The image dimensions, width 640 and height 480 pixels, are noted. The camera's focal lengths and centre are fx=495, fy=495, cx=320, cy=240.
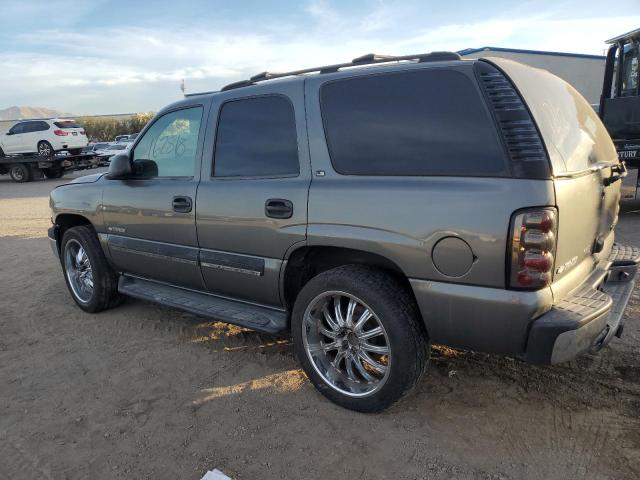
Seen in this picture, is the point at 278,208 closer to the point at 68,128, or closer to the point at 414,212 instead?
the point at 414,212

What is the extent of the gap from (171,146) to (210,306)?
130cm

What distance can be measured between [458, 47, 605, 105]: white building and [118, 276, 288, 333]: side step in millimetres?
24256

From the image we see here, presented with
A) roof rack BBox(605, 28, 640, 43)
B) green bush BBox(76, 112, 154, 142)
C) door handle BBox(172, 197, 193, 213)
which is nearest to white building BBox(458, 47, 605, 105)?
roof rack BBox(605, 28, 640, 43)

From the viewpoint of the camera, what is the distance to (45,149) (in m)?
20.0

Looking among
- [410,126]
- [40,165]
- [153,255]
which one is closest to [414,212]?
[410,126]

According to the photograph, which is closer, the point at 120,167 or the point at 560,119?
the point at 560,119

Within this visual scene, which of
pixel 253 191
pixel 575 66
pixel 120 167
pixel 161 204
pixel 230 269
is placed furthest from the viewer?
pixel 575 66

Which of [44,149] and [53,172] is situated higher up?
[44,149]

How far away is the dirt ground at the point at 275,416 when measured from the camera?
2490mm

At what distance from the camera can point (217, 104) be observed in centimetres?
356

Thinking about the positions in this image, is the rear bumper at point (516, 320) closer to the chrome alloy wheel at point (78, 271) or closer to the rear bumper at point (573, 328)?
the rear bumper at point (573, 328)

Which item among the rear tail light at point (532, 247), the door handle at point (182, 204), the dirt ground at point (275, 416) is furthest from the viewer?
the door handle at point (182, 204)

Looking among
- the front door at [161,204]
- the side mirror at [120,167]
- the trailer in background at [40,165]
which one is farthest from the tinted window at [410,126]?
the trailer in background at [40,165]

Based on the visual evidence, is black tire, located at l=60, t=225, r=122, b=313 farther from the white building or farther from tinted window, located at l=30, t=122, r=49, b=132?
the white building
